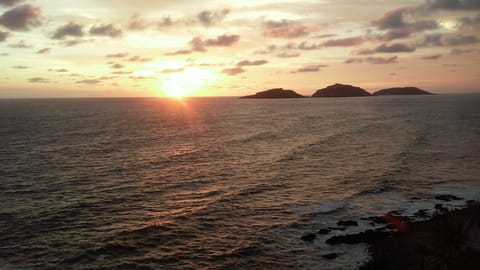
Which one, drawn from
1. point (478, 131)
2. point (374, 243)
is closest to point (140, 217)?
point (374, 243)

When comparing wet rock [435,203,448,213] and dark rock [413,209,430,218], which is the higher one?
wet rock [435,203,448,213]

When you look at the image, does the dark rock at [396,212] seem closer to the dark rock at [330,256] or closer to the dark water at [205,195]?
the dark water at [205,195]

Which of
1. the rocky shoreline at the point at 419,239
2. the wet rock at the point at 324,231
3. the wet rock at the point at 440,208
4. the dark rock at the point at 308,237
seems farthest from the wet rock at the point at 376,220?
the wet rock at the point at 440,208

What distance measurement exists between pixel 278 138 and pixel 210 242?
79208mm

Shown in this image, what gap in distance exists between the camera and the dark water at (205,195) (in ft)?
131

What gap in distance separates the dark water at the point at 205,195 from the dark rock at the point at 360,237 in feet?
3.56

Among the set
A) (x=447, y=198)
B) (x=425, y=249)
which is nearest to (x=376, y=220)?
(x=425, y=249)

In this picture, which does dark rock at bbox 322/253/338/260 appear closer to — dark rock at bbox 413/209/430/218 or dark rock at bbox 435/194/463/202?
dark rock at bbox 413/209/430/218

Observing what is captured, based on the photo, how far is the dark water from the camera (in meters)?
39.9

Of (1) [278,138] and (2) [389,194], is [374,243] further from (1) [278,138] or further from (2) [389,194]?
(1) [278,138]

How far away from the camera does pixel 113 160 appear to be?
274ft

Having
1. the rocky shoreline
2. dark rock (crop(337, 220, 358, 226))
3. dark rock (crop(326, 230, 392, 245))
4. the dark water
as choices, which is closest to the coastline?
the rocky shoreline

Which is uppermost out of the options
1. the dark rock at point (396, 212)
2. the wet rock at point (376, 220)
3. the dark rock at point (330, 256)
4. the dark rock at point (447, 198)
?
the dark rock at point (447, 198)

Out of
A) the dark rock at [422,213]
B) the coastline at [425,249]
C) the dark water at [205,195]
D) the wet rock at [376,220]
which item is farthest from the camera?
the dark rock at [422,213]
